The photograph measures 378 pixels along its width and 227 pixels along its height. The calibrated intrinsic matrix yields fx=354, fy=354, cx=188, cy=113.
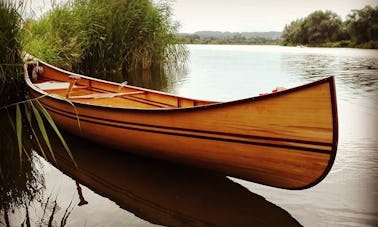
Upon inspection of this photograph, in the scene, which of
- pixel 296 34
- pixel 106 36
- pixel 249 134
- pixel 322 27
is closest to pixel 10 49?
pixel 249 134

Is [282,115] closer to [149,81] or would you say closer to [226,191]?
[226,191]

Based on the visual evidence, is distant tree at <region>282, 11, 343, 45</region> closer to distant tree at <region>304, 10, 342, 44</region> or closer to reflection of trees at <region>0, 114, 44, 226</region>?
distant tree at <region>304, 10, 342, 44</region>

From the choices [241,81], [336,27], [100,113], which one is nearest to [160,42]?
[241,81]

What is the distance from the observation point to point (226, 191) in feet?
11.6

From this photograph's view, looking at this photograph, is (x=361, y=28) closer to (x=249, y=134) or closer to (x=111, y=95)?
(x=111, y=95)

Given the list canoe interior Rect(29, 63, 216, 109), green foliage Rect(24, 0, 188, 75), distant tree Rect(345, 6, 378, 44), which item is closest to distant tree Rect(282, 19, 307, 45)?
distant tree Rect(345, 6, 378, 44)

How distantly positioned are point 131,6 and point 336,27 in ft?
151

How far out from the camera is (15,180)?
3824 millimetres

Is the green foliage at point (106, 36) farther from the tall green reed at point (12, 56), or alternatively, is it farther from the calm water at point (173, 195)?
the calm water at point (173, 195)

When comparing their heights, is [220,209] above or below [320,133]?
below

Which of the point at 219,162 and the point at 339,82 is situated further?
the point at 339,82

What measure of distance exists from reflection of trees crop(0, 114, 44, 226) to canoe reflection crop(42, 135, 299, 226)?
14.4 inches

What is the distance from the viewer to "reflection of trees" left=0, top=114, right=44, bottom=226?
3.34 metres

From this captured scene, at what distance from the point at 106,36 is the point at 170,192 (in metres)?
8.98
